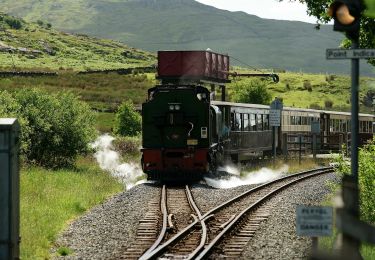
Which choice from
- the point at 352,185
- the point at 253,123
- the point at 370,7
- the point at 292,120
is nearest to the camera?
the point at 370,7

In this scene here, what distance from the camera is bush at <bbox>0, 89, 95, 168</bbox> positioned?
2789 cm

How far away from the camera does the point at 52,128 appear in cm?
2906

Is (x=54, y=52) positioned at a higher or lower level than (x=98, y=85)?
higher

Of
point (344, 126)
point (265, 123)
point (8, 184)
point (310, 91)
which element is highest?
point (310, 91)

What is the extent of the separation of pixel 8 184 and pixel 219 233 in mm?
5219

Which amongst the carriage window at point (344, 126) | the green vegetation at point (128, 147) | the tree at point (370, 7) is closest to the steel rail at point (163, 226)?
the tree at point (370, 7)

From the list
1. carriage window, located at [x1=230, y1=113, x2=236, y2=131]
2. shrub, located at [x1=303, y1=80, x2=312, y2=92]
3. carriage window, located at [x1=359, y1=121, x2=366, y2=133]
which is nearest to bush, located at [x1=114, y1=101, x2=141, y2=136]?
carriage window, located at [x1=359, y1=121, x2=366, y2=133]

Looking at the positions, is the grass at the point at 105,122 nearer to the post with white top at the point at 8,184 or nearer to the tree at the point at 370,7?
the post with white top at the point at 8,184

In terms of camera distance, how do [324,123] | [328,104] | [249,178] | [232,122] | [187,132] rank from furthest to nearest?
[328,104]
[324,123]
[232,122]
[249,178]
[187,132]

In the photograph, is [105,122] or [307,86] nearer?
[105,122]

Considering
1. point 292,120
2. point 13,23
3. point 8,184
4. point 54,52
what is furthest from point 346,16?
point 13,23

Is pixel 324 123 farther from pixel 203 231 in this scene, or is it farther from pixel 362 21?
pixel 203 231

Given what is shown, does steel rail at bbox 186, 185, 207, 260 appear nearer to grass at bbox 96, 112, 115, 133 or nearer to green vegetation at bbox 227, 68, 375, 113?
grass at bbox 96, 112, 115, 133

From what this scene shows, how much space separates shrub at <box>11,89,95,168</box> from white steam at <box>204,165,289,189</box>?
6.76 meters
